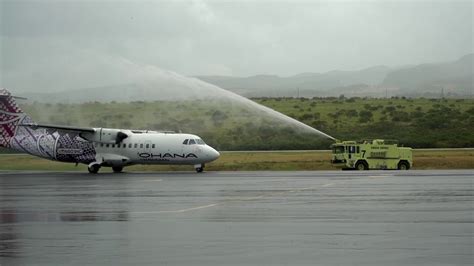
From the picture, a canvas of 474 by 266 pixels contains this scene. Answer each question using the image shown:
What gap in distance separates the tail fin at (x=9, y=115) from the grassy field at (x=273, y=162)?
5050mm

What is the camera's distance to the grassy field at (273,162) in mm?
53969

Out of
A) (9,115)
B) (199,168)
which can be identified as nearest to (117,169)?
(199,168)

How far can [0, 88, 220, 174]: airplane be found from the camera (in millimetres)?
A: 51969

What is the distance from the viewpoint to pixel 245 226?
18812 mm

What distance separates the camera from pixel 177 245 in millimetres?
15914

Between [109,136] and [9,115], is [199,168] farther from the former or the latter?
[9,115]

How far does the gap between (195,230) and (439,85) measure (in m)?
181

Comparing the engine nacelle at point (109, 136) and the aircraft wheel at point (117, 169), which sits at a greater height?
the engine nacelle at point (109, 136)

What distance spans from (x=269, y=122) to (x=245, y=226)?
7183 cm

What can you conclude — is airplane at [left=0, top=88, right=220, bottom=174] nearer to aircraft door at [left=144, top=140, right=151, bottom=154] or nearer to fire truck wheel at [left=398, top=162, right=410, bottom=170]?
aircraft door at [left=144, top=140, right=151, bottom=154]

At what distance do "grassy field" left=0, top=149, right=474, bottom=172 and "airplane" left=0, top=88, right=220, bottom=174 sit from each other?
404 cm

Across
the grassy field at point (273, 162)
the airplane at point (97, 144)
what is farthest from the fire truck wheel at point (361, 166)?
the airplane at point (97, 144)

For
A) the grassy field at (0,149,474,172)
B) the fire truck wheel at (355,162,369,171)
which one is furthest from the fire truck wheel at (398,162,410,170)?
the fire truck wheel at (355,162,369,171)

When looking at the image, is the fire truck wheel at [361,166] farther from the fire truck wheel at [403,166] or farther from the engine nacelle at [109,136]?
the engine nacelle at [109,136]
